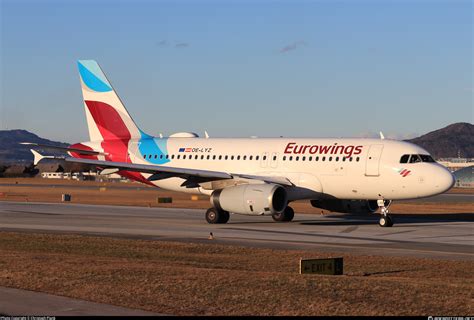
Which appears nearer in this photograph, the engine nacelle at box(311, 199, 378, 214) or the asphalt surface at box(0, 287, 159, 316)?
the asphalt surface at box(0, 287, 159, 316)

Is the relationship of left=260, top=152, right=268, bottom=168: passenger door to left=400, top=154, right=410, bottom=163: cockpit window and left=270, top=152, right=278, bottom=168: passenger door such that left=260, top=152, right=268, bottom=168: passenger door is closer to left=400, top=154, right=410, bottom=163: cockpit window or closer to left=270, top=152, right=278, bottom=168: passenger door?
left=270, top=152, right=278, bottom=168: passenger door

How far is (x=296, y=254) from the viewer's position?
91.6ft

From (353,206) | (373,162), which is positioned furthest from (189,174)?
(373,162)

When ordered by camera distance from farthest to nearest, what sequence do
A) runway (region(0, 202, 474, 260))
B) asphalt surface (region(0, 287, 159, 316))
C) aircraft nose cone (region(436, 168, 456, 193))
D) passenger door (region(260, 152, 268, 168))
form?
passenger door (region(260, 152, 268, 168)) < aircraft nose cone (region(436, 168, 456, 193)) < runway (region(0, 202, 474, 260)) < asphalt surface (region(0, 287, 159, 316))

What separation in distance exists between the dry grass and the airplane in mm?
13558

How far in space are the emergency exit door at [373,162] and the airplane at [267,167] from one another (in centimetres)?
5

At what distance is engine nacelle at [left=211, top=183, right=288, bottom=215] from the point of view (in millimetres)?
40000

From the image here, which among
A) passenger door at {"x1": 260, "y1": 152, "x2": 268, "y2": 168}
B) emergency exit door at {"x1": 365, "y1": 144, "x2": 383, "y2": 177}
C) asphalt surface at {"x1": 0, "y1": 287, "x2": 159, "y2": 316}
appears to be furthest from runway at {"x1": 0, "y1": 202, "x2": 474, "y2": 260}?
asphalt surface at {"x1": 0, "y1": 287, "x2": 159, "y2": 316}

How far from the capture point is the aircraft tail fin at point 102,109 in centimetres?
5128

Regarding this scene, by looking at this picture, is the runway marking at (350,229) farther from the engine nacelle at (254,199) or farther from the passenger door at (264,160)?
the passenger door at (264,160)

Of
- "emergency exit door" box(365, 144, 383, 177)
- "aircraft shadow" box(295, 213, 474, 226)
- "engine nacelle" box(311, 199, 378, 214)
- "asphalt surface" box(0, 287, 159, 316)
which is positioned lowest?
"asphalt surface" box(0, 287, 159, 316)

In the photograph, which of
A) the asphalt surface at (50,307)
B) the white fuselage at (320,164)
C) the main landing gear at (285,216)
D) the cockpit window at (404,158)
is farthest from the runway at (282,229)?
the asphalt surface at (50,307)

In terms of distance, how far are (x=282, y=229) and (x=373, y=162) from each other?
5716 millimetres

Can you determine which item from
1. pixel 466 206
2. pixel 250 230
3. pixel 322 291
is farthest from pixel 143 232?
pixel 466 206
